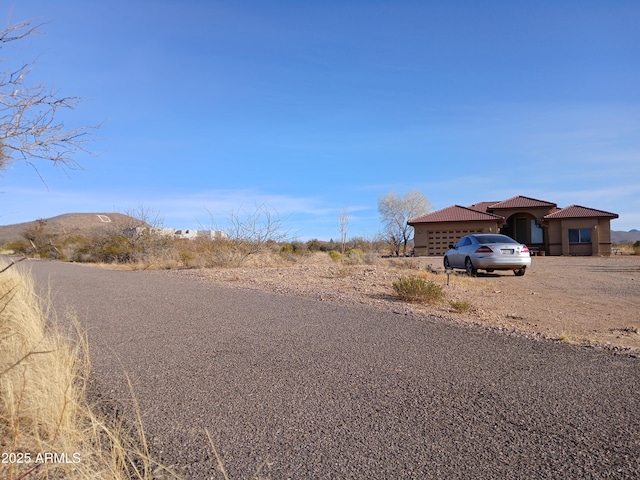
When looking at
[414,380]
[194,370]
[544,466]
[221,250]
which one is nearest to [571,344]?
[414,380]

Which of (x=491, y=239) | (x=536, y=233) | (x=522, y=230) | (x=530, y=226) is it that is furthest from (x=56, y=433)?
(x=522, y=230)

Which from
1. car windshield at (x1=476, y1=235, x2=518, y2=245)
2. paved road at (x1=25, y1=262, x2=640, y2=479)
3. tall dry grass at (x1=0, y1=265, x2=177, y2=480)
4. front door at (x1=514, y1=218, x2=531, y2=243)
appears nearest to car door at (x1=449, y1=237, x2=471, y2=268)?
car windshield at (x1=476, y1=235, x2=518, y2=245)

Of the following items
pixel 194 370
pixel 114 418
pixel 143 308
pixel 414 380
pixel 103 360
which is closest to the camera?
pixel 114 418

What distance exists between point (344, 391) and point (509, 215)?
37.1 m

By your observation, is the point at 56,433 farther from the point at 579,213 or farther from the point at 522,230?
the point at 522,230

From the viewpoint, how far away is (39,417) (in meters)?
3.44

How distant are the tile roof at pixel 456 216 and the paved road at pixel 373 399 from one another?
1218 inches

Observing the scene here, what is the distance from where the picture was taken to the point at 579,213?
35.9 m

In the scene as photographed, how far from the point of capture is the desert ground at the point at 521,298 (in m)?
7.61

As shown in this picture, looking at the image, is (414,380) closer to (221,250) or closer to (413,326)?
(413,326)

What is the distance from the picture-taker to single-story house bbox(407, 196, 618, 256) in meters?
35.8

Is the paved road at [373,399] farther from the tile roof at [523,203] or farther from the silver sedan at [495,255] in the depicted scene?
the tile roof at [523,203]

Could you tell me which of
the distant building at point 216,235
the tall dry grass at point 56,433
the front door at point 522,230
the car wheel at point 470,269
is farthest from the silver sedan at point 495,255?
the front door at point 522,230

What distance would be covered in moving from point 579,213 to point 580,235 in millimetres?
1598
